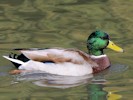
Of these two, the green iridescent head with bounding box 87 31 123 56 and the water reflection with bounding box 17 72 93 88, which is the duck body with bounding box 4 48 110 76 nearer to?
the water reflection with bounding box 17 72 93 88

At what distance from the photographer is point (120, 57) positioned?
1399cm

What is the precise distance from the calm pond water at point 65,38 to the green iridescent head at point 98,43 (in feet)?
1.06

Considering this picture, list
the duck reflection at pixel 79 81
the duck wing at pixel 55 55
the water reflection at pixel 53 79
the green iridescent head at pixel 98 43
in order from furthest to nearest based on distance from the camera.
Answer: the green iridescent head at pixel 98 43 < the duck wing at pixel 55 55 < the water reflection at pixel 53 79 < the duck reflection at pixel 79 81

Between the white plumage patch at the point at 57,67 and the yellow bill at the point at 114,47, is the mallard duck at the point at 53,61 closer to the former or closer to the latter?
the white plumage patch at the point at 57,67

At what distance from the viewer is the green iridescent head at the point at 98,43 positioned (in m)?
13.6

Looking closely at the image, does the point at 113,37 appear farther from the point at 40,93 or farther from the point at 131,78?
the point at 40,93

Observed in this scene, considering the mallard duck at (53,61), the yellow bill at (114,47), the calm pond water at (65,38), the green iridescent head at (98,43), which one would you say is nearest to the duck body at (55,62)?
the mallard duck at (53,61)

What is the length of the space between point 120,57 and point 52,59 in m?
1.59

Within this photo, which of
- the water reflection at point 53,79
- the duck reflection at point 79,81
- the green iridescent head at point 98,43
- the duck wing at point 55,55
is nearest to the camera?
the duck reflection at point 79,81

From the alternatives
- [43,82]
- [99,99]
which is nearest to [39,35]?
[43,82]

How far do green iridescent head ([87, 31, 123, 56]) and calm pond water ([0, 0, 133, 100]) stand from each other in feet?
1.06

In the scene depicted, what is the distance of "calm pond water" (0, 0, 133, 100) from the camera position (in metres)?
11.9

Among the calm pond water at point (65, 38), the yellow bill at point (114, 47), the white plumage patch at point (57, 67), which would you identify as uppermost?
the yellow bill at point (114, 47)

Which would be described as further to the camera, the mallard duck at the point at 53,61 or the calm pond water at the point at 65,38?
the mallard duck at the point at 53,61
